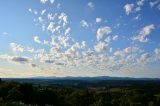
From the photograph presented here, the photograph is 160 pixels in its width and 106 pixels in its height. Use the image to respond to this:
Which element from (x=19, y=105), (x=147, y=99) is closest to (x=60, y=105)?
(x=147, y=99)

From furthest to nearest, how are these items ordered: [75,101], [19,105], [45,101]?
[75,101], [45,101], [19,105]

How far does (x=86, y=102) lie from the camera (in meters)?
129

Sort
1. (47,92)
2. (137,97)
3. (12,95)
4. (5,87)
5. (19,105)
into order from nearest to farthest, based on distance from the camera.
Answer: (19,105), (12,95), (5,87), (47,92), (137,97)

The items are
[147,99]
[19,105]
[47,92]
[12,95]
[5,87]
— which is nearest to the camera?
[19,105]

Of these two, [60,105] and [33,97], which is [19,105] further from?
[60,105]

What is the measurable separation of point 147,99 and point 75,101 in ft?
125

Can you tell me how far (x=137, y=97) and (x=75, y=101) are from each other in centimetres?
2854

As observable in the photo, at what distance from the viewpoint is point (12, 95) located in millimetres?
75312

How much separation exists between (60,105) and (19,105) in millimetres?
75555

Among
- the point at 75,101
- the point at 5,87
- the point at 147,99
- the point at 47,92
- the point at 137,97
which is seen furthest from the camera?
the point at 147,99

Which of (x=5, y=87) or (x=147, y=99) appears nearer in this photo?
(x=5, y=87)

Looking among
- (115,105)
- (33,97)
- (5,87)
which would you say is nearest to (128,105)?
(115,105)

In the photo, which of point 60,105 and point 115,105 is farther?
point 115,105

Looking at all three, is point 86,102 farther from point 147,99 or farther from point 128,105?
point 147,99
